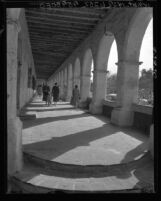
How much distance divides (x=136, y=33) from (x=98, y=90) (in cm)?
392

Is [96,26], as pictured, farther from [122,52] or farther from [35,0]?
[35,0]

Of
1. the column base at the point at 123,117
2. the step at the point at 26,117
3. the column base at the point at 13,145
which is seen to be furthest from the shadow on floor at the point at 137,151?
the step at the point at 26,117

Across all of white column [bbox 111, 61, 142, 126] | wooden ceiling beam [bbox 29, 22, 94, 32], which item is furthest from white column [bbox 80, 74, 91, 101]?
white column [bbox 111, 61, 142, 126]

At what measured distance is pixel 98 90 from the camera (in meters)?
10.2

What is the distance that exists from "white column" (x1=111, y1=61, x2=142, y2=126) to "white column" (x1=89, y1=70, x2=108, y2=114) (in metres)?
2.75

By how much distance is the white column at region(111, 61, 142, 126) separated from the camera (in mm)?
7133

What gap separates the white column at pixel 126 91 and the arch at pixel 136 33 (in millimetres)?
304

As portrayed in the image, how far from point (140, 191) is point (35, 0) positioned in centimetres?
290

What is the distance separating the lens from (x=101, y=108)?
10.3 meters

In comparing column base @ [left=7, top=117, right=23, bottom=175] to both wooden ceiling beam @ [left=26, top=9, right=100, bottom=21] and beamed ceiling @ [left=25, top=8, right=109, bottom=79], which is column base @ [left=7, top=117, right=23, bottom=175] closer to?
beamed ceiling @ [left=25, top=8, right=109, bottom=79]

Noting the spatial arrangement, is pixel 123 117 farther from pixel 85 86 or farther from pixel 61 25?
pixel 85 86

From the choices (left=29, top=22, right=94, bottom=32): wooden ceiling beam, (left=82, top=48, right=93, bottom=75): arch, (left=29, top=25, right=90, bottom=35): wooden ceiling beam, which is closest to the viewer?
(left=29, top=22, right=94, bottom=32): wooden ceiling beam

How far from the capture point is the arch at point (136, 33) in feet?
20.7

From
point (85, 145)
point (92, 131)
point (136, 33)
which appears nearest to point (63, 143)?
point (85, 145)
